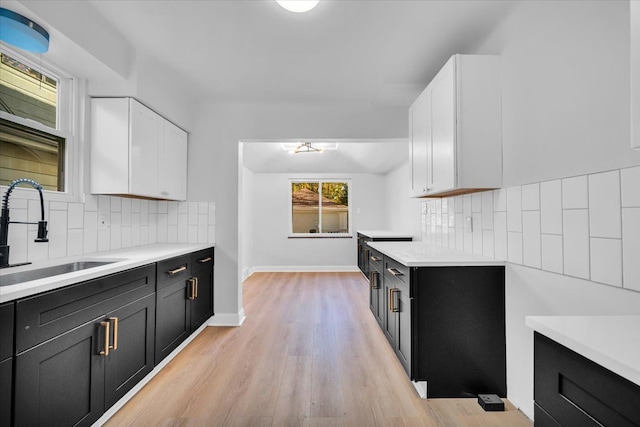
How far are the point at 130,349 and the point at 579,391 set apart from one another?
2209mm

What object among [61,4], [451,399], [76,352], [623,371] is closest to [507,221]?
[451,399]

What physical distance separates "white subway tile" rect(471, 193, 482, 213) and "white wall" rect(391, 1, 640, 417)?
0.24 ft

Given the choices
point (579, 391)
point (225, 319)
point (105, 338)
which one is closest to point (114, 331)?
point (105, 338)

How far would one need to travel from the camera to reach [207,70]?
2646 mm

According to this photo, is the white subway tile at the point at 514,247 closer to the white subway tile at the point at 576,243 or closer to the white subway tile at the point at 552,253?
the white subway tile at the point at 552,253

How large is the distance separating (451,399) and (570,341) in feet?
4.67

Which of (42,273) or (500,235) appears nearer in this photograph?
(42,273)

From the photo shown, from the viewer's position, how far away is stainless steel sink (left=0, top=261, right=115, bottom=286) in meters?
1.60

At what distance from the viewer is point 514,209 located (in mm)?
1853

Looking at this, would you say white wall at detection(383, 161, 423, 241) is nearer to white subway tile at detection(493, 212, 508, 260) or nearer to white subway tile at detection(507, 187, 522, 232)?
white subway tile at detection(493, 212, 508, 260)

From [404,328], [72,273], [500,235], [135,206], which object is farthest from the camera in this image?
[135,206]

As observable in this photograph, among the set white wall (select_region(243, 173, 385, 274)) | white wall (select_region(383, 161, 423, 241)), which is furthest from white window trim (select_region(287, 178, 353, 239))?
white wall (select_region(383, 161, 423, 241))

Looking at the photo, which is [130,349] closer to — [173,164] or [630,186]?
[173,164]

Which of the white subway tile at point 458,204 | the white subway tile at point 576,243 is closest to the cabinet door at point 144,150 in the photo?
the white subway tile at point 458,204
